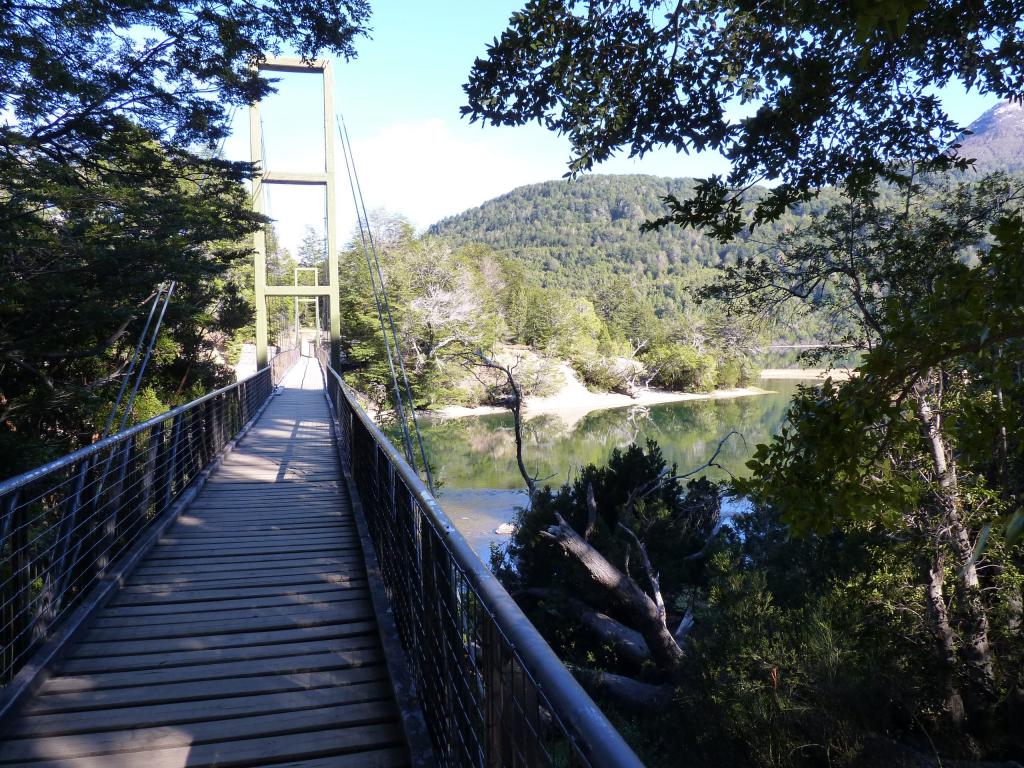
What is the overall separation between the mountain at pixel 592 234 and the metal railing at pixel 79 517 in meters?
80.9

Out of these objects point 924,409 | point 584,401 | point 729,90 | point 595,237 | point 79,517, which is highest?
point 595,237

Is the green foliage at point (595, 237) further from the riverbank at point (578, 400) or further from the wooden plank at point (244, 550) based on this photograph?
the wooden plank at point (244, 550)

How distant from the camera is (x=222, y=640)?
2.69 metres

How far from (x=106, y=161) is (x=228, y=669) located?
6.34 meters

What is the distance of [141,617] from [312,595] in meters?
0.73

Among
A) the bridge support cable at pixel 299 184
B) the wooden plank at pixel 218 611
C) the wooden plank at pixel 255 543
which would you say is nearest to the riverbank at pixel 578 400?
the bridge support cable at pixel 299 184

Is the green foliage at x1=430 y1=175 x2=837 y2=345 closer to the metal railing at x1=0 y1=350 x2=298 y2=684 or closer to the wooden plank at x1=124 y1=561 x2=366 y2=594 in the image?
the metal railing at x1=0 y1=350 x2=298 y2=684

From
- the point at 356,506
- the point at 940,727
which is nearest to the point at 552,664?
the point at 356,506

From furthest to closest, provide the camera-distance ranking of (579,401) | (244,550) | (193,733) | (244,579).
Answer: (579,401) < (244,550) < (244,579) < (193,733)

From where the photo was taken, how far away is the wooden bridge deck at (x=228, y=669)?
1.98 meters

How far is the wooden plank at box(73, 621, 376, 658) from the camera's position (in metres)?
2.59

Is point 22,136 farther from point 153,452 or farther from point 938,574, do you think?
point 938,574

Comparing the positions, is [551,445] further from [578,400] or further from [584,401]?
[584,401]

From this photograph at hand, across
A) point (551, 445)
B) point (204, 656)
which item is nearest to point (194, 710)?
point (204, 656)
